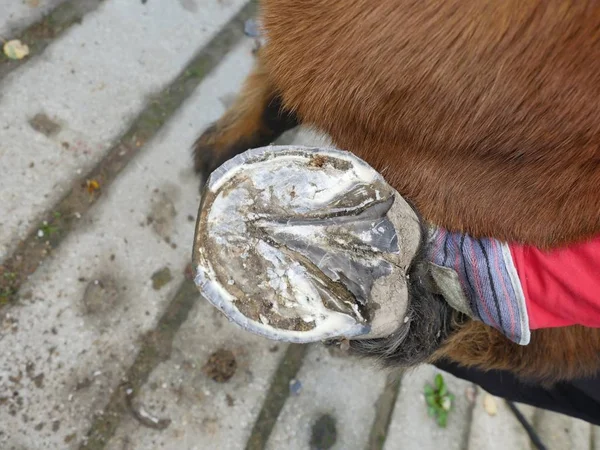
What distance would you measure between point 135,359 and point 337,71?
933mm

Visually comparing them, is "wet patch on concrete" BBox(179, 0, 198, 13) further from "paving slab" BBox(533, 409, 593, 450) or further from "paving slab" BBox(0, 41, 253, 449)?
"paving slab" BBox(533, 409, 593, 450)

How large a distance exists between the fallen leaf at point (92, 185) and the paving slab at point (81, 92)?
37 mm

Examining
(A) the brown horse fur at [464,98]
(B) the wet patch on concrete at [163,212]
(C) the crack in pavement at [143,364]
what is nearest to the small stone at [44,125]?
(B) the wet patch on concrete at [163,212]

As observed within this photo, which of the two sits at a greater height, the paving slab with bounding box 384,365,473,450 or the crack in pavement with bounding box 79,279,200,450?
the crack in pavement with bounding box 79,279,200,450

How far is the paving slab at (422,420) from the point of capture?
1.35 metres

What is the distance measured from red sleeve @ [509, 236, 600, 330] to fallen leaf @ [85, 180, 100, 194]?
3.44 ft

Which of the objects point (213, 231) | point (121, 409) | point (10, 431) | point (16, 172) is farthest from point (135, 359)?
point (213, 231)

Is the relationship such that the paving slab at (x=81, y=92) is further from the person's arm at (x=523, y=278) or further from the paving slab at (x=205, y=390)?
the person's arm at (x=523, y=278)

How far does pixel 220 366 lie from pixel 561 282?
2.89 ft

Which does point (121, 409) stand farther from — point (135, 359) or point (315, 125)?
point (315, 125)

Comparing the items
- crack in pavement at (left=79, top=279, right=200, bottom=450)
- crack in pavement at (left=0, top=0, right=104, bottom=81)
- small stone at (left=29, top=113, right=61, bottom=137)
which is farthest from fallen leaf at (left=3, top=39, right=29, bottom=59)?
crack in pavement at (left=79, top=279, right=200, bottom=450)

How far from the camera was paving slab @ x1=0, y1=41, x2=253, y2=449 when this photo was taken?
3.52 feet

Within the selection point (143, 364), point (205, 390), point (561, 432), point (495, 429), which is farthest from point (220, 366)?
point (561, 432)

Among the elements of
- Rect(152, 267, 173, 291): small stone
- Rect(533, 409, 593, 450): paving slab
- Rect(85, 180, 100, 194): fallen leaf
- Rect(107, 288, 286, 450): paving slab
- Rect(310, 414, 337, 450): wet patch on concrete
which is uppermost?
Rect(85, 180, 100, 194): fallen leaf
